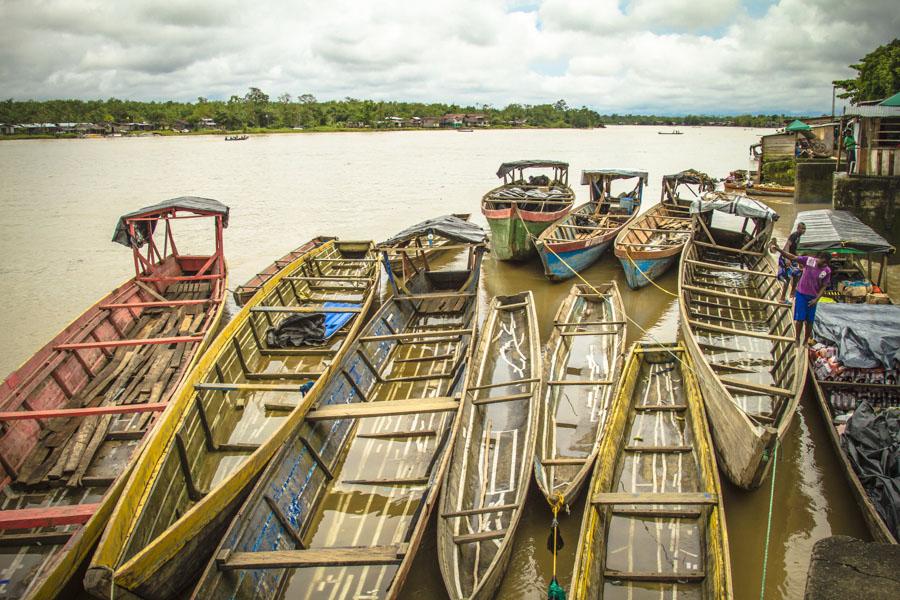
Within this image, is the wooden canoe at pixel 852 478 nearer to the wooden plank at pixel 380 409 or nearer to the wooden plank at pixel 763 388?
the wooden plank at pixel 763 388

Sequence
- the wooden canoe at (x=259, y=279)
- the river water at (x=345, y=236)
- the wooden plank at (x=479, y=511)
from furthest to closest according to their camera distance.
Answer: the wooden canoe at (x=259, y=279) → the river water at (x=345, y=236) → the wooden plank at (x=479, y=511)

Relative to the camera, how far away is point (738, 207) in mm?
13016

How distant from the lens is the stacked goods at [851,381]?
6.80m

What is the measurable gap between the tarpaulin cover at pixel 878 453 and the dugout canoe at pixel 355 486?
14.7 feet

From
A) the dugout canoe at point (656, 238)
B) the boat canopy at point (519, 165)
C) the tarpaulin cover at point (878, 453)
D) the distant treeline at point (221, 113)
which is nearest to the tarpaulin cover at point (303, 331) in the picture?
the dugout canoe at point (656, 238)

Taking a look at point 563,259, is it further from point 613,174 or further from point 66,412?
point 66,412

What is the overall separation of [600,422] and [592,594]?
290 centimetres

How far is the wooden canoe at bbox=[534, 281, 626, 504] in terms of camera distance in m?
5.96

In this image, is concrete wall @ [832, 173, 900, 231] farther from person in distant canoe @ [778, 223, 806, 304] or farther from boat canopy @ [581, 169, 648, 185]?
boat canopy @ [581, 169, 648, 185]

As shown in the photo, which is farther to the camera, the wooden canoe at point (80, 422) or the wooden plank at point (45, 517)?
the wooden canoe at point (80, 422)

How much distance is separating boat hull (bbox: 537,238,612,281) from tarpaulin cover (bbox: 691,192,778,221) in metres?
2.80

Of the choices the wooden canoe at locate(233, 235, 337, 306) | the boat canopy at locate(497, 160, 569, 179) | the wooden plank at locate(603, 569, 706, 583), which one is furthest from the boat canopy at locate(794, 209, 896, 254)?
the wooden canoe at locate(233, 235, 337, 306)

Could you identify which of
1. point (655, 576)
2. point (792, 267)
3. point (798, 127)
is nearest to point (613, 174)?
point (792, 267)

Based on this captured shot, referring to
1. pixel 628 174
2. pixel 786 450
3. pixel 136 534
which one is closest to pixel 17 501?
pixel 136 534
